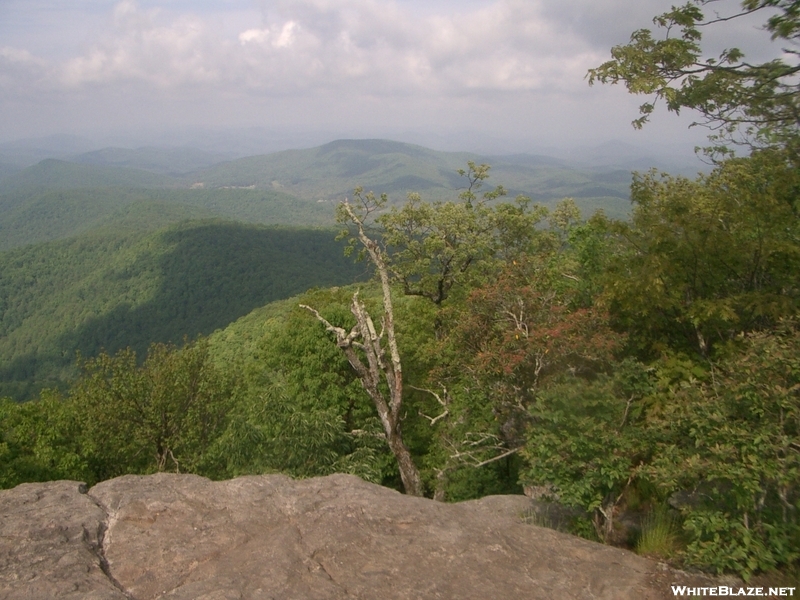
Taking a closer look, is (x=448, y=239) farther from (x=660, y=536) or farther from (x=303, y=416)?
(x=660, y=536)

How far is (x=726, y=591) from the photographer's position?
5184mm

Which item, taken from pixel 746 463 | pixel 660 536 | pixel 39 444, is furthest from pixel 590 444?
pixel 39 444

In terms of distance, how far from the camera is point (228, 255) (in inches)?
6452

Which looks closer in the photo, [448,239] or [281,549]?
[281,549]

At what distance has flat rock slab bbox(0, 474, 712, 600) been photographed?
17.7 feet

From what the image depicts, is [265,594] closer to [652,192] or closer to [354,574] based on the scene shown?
[354,574]

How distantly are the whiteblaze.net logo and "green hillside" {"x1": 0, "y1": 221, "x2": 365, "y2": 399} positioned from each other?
125m

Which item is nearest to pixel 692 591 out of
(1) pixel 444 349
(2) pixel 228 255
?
(1) pixel 444 349

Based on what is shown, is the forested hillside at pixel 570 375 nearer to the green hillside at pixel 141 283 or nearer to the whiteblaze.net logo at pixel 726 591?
the whiteblaze.net logo at pixel 726 591

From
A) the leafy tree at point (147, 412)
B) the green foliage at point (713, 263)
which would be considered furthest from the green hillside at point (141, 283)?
the green foliage at point (713, 263)

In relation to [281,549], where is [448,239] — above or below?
above

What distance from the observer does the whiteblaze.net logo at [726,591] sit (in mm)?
4965

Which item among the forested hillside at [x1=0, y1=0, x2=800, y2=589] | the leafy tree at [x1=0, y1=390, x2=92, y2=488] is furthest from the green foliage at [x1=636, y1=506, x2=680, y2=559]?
the leafy tree at [x1=0, y1=390, x2=92, y2=488]

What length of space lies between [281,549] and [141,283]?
16849cm
